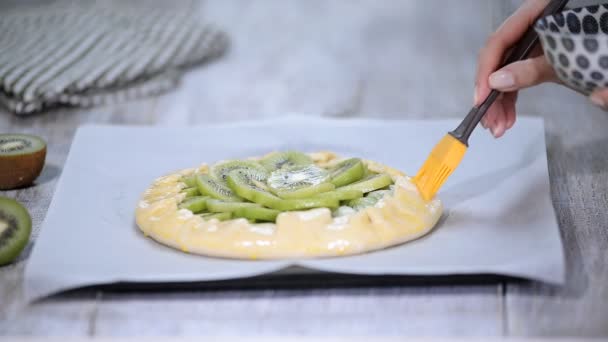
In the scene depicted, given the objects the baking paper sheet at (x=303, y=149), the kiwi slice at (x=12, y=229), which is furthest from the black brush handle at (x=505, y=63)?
the kiwi slice at (x=12, y=229)

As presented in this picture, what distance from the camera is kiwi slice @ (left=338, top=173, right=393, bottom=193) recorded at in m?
2.48

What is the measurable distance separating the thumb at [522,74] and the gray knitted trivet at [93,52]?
2221 millimetres

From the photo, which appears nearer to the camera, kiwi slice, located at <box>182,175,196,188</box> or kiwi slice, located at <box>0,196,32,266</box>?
kiwi slice, located at <box>0,196,32,266</box>

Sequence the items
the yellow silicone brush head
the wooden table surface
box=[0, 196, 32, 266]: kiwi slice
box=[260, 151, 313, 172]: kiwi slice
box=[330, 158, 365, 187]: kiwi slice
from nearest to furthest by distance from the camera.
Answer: the wooden table surface → box=[0, 196, 32, 266]: kiwi slice → the yellow silicone brush head → box=[330, 158, 365, 187]: kiwi slice → box=[260, 151, 313, 172]: kiwi slice

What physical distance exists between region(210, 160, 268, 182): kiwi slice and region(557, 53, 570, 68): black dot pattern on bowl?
0.98 metres

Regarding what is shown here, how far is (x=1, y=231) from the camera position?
2.32 meters

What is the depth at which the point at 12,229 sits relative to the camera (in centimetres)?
232

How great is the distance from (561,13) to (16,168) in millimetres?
1977

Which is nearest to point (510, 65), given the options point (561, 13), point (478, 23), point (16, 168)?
point (561, 13)

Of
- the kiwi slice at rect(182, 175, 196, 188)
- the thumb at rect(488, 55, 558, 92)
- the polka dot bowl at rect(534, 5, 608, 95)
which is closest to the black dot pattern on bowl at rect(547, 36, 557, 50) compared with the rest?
the polka dot bowl at rect(534, 5, 608, 95)

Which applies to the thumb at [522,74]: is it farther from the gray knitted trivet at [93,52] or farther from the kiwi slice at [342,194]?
the gray knitted trivet at [93,52]

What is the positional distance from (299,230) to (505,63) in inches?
37.4

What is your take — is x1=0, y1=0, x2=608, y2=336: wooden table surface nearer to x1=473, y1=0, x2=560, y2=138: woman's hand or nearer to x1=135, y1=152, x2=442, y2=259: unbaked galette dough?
x1=135, y1=152, x2=442, y2=259: unbaked galette dough

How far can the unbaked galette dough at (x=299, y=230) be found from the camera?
2150mm
